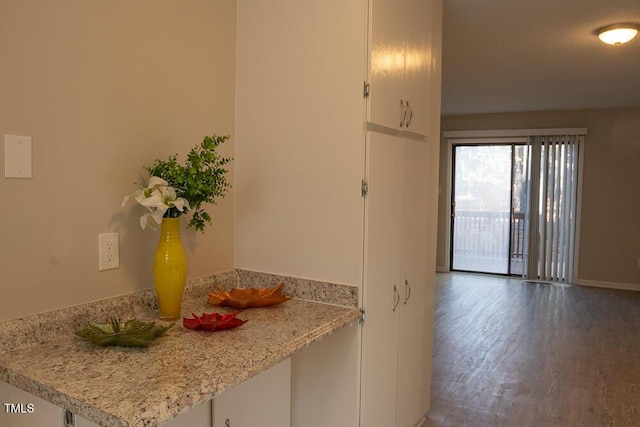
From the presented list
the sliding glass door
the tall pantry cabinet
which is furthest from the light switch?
the sliding glass door

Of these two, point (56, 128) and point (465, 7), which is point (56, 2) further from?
point (465, 7)

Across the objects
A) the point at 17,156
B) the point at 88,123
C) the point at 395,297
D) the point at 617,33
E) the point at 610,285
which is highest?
the point at 617,33

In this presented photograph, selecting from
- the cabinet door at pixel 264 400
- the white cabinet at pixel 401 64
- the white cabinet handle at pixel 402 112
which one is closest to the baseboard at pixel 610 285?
the white cabinet at pixel 401 64

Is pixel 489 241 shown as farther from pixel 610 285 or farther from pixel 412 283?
pixel 412 283

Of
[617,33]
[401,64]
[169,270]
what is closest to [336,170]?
[401,64]

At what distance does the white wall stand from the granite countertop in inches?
3.1

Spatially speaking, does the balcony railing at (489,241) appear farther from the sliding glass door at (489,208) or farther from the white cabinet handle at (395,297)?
the white cabinet handle at (395,297)

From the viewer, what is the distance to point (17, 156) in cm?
133

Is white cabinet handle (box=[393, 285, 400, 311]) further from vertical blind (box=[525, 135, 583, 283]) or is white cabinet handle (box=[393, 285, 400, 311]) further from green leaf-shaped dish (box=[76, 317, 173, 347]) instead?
vertical blind (box=[525, 135, 583, 283])

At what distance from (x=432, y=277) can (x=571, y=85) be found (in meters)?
3.71

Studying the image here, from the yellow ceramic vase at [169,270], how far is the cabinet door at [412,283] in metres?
1.05

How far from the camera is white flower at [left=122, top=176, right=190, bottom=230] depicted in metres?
1.52

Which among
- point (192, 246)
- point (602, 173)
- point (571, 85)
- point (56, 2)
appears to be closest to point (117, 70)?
point (56, 2)

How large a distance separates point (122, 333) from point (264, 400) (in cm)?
67
